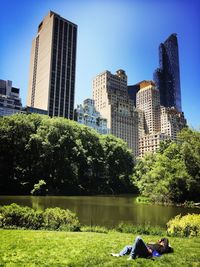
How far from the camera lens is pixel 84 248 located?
429 inches

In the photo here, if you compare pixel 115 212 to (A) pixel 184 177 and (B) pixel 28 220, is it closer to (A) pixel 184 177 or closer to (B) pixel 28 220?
(B) pixel 28 220

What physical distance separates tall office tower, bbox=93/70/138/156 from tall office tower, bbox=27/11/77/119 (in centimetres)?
2322

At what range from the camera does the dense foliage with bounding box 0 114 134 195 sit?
197 feet

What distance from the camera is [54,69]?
149375 millimetres

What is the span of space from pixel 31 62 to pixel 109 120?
5317 cm

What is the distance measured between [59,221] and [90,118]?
138362 mm

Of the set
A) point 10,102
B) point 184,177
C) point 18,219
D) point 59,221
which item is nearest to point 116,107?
point 10,102

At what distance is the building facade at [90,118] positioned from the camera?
153m

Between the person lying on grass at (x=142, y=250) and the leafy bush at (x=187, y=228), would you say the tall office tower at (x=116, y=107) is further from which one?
the person lying on grass at (x=142, y=250)

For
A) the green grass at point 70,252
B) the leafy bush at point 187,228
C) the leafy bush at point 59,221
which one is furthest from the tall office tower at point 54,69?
the green grass at point 70,252

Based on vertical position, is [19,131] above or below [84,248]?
above

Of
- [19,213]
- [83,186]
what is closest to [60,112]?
[83,186]

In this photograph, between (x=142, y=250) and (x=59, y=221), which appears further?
(x=59, y=221)

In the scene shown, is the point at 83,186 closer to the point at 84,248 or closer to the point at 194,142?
the point at 194,142
